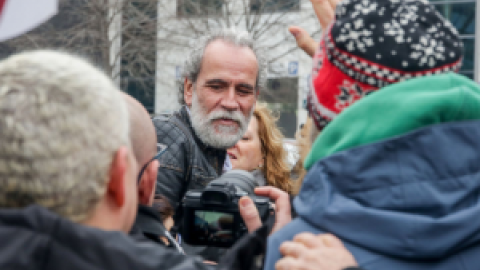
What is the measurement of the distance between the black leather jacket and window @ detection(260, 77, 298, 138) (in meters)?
15.4

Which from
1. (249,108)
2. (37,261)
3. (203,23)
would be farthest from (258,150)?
(203,23)

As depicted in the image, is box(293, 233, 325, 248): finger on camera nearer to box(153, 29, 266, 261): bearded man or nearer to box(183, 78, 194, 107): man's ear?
box(153, 29, 266, 261): bearded man

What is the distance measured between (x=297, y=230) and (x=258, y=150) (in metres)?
2.83

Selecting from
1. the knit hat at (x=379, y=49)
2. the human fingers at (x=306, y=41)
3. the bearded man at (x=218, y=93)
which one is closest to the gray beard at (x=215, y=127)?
the bearded man at (x=218, y=93)

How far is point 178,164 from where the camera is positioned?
7.47 feet

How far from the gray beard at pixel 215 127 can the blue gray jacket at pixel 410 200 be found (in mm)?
1557

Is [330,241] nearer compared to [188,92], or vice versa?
[330,241]

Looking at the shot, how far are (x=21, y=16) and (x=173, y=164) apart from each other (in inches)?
44.5

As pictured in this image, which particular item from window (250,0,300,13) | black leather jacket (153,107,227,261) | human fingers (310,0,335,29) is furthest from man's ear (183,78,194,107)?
window (250,0,300,13)

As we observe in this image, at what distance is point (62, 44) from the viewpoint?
14.9 meters

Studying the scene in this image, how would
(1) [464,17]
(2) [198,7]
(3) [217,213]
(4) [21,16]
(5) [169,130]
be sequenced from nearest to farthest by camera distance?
(3) [217,213]
(5) [169,130]
(4) [21,16]
(2) [198,7]
(1) [464,17]

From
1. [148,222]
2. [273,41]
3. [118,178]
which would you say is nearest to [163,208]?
[148,222]

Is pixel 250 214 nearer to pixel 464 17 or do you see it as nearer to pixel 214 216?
pixel 214 216

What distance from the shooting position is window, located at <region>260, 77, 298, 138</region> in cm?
1833
